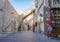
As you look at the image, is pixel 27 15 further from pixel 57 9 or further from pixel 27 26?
pixel 57 9

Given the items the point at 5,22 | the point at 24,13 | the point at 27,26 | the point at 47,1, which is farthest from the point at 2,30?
the point at 27,26

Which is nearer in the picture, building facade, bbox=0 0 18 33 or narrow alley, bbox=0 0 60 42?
narrow alley, bbox=0 0 60 42

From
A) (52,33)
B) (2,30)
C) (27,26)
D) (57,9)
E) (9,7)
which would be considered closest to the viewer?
(52,33)

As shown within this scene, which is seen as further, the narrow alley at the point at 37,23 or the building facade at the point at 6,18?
the building facade at the point at 6,18

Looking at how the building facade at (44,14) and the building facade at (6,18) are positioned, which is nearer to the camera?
the building facade at (44,14)

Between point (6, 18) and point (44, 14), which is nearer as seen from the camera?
point (44, 14)

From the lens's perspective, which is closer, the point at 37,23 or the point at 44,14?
the point at 44,14

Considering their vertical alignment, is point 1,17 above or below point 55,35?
above

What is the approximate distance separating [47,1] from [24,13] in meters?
13.0

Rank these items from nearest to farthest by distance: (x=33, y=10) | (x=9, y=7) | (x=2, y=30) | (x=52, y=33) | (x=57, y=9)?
1. (x=52, y=33)
2. (x=57, y=9)
3. (x=2, y=30)
4. (x=9, y=7)
5. (x=33, y=10)

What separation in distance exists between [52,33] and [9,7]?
33.2 feet

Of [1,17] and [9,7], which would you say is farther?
[9,7]

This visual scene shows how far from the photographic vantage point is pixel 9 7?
2023cm

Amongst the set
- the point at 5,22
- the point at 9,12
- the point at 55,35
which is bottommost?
the point at 55,35
